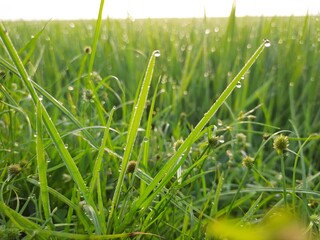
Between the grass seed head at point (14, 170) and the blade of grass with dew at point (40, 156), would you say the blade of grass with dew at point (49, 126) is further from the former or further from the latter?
the grass seed head at point (14, 170)

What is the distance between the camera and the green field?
76 centimetres

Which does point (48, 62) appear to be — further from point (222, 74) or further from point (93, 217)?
point (93, 217)

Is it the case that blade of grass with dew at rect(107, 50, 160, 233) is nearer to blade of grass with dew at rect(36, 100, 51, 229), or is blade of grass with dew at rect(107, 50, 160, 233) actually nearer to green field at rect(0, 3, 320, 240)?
green field at rect(0, 3, 320, 240)

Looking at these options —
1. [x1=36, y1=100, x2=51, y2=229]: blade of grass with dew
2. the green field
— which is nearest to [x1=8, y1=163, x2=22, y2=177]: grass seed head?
the green field

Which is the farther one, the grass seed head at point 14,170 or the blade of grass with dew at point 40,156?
the grass seed head at point 14,170

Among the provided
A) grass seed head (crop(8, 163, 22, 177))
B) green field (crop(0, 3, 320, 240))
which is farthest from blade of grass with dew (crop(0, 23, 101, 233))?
grass seed head (crop(8, 163, 22, 177))

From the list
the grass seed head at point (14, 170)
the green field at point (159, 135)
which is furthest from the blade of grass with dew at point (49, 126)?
the grass seed head at point (14, 170)

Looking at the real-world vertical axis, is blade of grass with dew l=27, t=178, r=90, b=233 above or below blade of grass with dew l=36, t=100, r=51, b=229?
below

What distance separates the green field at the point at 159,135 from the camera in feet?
2.49

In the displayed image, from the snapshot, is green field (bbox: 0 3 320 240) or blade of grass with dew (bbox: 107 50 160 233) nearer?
blade of grass with dew (bbox: 107 50 160 233)

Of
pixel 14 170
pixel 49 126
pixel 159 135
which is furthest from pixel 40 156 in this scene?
pixel 159 135

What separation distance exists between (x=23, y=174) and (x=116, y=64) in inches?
51.2

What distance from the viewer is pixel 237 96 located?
192 centimetres

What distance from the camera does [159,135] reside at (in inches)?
52.7
